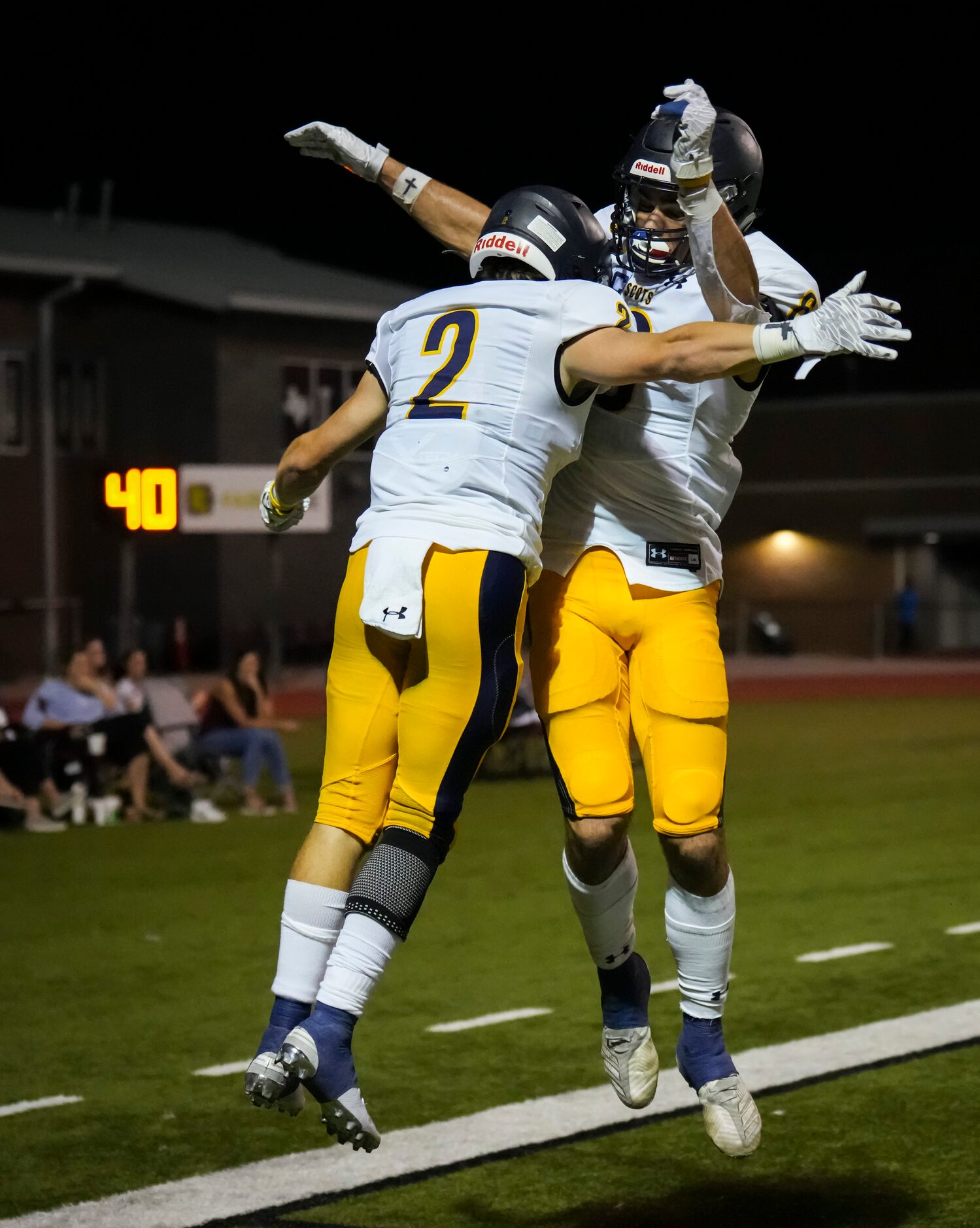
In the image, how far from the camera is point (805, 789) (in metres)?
14.6

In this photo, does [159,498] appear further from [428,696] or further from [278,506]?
[428,696]

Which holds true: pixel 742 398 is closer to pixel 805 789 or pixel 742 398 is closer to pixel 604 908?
pixel 604 908

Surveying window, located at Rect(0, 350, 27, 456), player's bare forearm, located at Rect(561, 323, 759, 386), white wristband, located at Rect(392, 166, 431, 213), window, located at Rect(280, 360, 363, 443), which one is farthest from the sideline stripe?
window, located at Rect(280, 360, 363, 443)

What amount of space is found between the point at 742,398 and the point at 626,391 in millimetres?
374

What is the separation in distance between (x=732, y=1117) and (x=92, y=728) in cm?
868

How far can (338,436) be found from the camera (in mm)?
4227

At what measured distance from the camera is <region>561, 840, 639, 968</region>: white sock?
15.5 feet

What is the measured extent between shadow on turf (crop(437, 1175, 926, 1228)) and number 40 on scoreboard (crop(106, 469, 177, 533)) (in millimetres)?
8631

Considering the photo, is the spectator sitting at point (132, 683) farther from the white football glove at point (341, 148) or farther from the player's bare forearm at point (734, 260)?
the player's bare forearm at point (734, 260)

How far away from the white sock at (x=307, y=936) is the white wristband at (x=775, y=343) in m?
1.51

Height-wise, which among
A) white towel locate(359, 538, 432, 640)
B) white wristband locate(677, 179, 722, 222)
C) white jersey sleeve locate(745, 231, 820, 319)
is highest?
white wristband locate(677, 179, 722, 222)

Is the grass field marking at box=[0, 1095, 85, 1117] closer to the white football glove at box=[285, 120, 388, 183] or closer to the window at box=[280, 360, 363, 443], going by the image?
the white football glove at box=[285, 120, 388, 183]

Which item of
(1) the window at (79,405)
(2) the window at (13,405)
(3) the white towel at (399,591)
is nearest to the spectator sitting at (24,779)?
(3) the white towel at (399,591)

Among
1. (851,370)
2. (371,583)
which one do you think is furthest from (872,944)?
(851,370)
